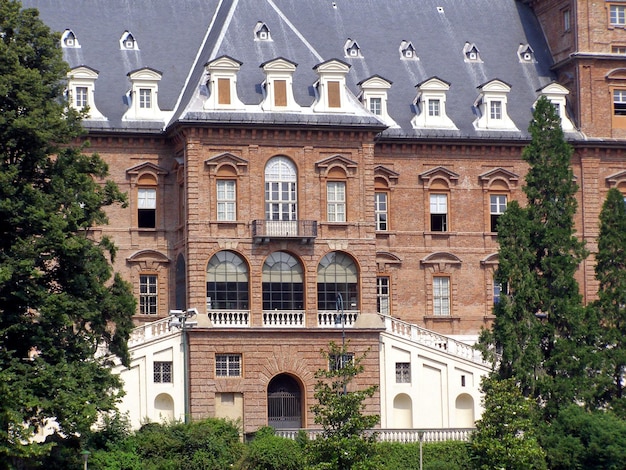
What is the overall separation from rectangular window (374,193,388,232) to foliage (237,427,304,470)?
704 inches

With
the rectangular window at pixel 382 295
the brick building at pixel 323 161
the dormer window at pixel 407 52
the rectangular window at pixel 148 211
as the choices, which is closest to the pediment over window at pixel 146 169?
the brick building at pixel 323 161

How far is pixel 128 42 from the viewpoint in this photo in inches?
3246

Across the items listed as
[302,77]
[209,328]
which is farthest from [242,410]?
[302,77]

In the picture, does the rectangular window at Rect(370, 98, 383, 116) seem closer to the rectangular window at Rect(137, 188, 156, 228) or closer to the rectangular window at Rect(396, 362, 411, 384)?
the rectangular window at Rect(137, 188, 156, 228)

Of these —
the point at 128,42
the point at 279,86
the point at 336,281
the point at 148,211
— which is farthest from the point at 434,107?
the point at 128,42

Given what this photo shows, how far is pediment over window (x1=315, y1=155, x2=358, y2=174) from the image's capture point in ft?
250

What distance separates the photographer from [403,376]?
247 feet

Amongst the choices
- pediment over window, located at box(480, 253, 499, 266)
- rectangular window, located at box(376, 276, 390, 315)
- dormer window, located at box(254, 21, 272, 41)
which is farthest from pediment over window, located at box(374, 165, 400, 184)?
dormer window, located at box(254, 21, 272, 41)

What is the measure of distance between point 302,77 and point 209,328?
12983 mm

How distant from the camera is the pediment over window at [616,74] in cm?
8419

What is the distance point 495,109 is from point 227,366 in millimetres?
19793

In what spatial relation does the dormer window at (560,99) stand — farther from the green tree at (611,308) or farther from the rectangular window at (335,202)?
the rectangular window at (335,202)

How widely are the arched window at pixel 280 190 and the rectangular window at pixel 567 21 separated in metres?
18.2

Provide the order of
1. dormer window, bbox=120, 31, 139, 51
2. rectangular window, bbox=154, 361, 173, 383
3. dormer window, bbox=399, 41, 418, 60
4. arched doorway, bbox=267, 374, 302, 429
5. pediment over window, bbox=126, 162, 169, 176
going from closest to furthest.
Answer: rectangular window, bbox=154, 361, 173, 383, arched doorway, bbox=267, 374, 302, 429, pediment over window, bbox=126, 162, 169, 176, dormer window, bbox=120, 31, 139, 51, dormer window, bbox=399, 41, 418, 60
